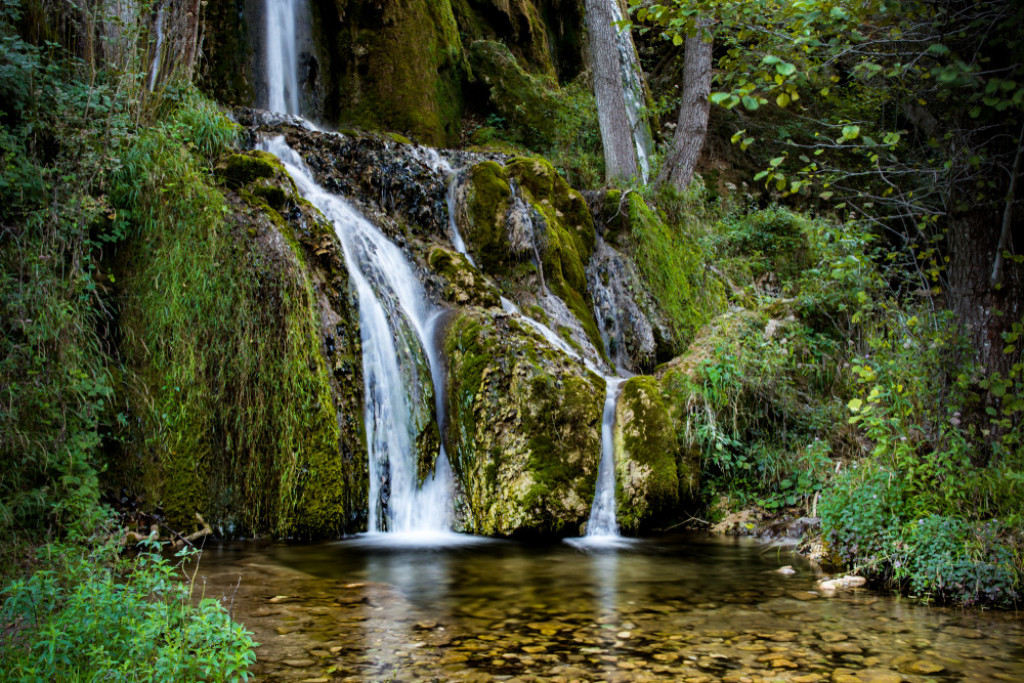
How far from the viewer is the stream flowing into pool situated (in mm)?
3283

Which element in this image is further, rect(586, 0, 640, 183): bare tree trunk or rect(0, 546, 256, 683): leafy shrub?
rect(586, 0, 640, 183): bare tree trunk

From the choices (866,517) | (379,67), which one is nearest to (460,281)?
(866,517)

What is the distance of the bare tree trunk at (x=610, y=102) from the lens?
13.6 metres

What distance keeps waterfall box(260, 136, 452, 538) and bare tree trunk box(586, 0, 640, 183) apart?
6.70 metres

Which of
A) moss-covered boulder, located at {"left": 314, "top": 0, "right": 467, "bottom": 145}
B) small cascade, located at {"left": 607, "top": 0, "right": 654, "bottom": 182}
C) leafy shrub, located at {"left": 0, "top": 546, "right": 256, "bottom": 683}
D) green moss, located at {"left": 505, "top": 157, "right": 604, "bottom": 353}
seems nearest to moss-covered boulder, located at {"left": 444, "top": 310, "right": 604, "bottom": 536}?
green moss, located at {"left": 505, "top": 157, "right": 604, "bottom": 353}

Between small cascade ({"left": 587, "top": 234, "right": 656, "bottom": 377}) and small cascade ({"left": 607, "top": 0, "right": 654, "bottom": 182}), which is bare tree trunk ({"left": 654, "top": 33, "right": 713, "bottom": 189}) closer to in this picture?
small cascade ({"left": 607, "top": 0, "right": 654, "bottom": 182})

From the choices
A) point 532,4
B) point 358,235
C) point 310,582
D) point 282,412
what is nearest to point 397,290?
point 358,235

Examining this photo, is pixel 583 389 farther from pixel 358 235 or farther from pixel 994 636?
pixel 994 636

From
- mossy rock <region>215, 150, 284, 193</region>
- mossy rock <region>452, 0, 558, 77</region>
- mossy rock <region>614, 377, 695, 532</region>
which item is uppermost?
mossy rock <region>452, 0, 558, 77</region>

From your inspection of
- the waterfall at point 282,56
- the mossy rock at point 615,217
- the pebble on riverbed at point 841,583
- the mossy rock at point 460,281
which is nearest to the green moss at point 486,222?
the mossy rock at point 460,281

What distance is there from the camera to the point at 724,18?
406 cm

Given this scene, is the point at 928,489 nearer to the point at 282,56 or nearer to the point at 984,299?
the point at 984,299

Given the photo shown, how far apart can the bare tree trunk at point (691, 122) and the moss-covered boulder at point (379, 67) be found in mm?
4528

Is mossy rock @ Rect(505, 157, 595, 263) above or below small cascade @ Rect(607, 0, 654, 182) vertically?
below
